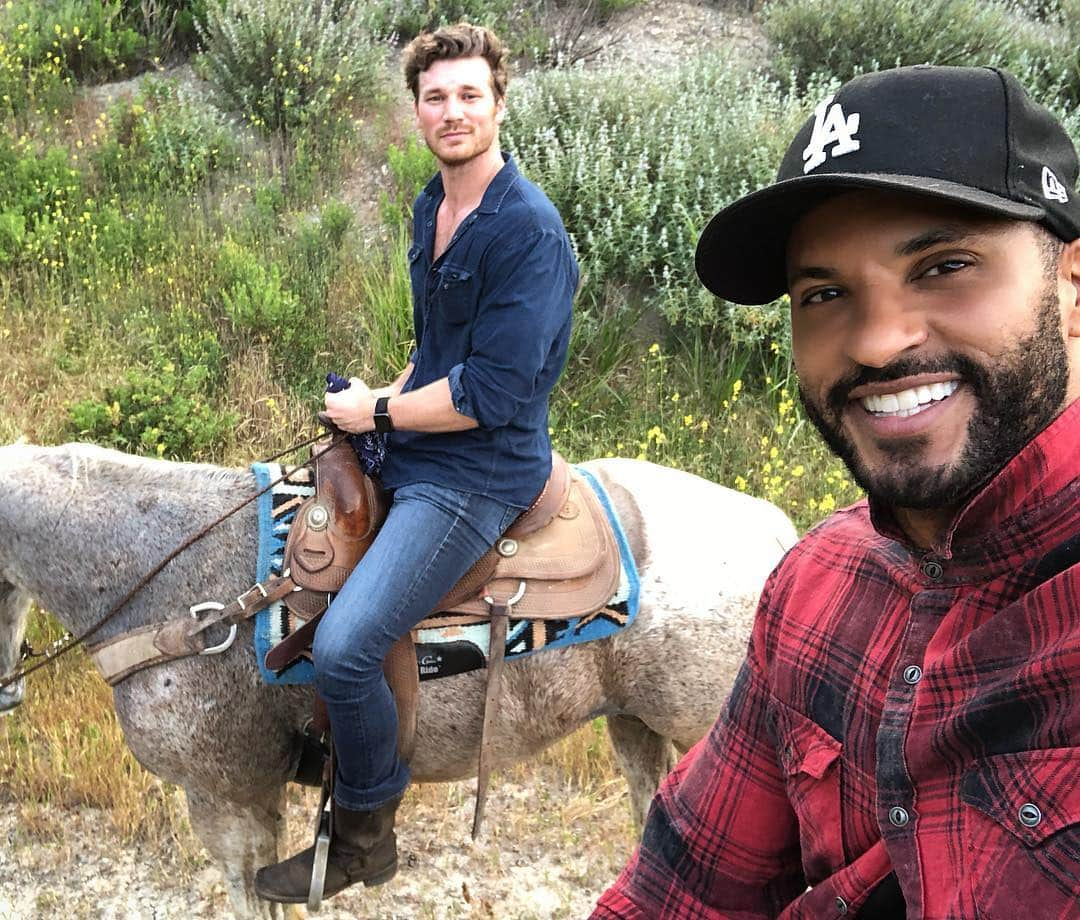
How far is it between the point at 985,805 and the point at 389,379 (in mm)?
5515

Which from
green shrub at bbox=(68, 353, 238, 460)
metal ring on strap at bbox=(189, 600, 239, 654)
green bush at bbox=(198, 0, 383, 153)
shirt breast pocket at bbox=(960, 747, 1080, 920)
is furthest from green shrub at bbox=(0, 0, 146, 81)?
shirt breast pocket at bbox=(960, 747, 1080, 920)

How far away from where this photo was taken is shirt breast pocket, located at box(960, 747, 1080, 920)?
931 mm

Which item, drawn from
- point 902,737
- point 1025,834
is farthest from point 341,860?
point 1025,834

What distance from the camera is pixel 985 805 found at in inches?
39.8

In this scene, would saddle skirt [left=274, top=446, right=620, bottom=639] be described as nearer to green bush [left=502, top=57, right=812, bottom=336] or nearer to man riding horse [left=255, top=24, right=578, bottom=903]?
man riding horse [left=255, top=24, right=578, bottom=903]

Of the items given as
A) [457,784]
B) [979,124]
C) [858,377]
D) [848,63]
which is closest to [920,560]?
[858,377]

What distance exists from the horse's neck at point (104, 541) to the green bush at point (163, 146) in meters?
5.59

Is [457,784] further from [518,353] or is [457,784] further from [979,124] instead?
[979,124]

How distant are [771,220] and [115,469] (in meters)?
2.42

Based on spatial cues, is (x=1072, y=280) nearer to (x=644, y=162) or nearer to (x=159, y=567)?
(x=159, y=567)

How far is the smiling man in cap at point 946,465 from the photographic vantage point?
993 mm

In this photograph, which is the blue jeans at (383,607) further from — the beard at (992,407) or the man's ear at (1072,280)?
the man's ear at (1072,280)

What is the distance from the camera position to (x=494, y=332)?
7.97ft

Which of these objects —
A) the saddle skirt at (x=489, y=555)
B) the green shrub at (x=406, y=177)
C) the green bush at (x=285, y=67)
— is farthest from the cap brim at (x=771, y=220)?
the green bush at (x=285, y=67)
